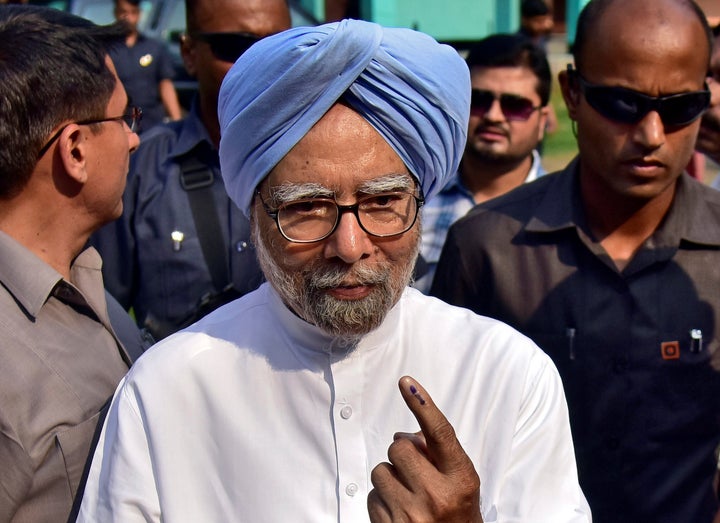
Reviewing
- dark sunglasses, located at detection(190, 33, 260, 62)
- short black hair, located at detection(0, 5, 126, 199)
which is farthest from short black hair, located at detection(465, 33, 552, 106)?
short black hair, located at detection(0, 5, 126, 199)

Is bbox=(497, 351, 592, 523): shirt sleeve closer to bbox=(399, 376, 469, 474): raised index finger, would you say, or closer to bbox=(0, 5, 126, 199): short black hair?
bbox=(399, 376, 469, 474): raised index finger

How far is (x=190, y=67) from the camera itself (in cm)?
480

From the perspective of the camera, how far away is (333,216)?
8.15ft

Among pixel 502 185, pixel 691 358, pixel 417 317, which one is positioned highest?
pixel 417 317

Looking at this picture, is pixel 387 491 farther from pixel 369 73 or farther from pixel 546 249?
pixel 546 249

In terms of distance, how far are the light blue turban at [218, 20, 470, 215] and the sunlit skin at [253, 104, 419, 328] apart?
0.03m

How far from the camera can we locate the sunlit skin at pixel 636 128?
336cm

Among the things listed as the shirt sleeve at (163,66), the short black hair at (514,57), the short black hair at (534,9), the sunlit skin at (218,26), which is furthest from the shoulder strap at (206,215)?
the short black hair at (534,9)

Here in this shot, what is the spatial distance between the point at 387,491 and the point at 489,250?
1.58 metres

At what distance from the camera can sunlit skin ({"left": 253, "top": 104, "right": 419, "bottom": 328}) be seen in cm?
246

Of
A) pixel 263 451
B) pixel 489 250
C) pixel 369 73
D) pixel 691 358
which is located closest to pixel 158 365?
pixel 263 451

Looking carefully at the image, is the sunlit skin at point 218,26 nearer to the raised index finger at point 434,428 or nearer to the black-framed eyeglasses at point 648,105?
the black-framed eyeglasses at point 648,105

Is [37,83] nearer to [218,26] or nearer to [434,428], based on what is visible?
[434,428]

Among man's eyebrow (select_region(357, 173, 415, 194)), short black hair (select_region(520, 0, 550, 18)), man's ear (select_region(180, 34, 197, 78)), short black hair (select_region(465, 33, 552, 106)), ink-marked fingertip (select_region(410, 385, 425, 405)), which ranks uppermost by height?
man's eyebrow (select_region(357, 173, 415, 194))
